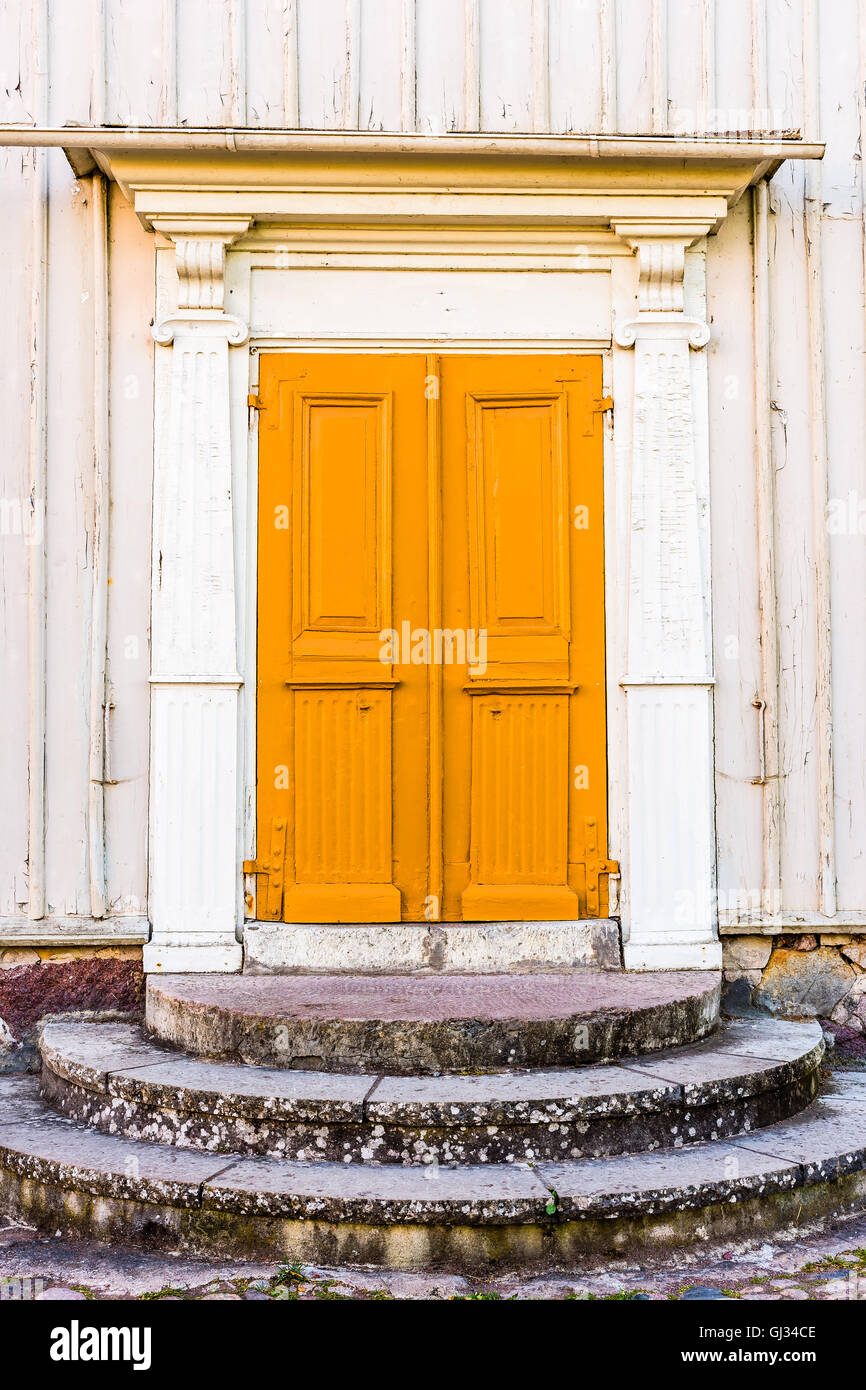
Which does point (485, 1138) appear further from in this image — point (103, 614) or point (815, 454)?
point (815, 454)

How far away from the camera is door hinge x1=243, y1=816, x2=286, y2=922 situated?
17.0ft

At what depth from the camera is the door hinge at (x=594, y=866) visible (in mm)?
5258

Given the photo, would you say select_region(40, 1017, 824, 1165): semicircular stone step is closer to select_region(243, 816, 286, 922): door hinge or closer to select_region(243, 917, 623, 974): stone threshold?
select_region(243, 917, 623, 974): stone threshold

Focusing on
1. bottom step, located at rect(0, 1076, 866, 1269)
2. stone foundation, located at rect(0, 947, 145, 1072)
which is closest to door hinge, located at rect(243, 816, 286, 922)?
stone foundation, located at rect(0, 947, 145, 1072)

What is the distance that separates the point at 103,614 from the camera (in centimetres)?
526

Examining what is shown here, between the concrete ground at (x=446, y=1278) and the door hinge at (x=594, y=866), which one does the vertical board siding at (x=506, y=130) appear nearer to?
the door hinge at (x=594, y=866)

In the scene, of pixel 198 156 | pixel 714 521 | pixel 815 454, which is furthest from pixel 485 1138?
pixel 198 156

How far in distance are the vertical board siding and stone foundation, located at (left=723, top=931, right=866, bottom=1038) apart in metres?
0.20

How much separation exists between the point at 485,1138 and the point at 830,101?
4670 millimetres

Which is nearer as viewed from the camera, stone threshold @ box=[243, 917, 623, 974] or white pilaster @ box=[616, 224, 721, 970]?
stone threshold @ box=[243, 917, 623, 974]

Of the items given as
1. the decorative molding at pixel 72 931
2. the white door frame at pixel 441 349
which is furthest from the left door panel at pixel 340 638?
the decorative molding at pixel 72 931

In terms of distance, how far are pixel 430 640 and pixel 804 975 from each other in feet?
7.25

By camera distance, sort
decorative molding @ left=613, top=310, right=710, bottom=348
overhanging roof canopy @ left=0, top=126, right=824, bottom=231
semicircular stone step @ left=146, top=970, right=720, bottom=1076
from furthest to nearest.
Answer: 1. decorative molding @ left=613, top=310, right=710, bottom=348
2. overhanging roof canopy @ left=0, top=126, right=824, bottom=231
3. semicircular stone step @ left=146, top=970, right=720, bottom=1076
